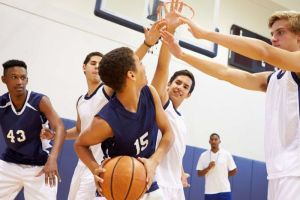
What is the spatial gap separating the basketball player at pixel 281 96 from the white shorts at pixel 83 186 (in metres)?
1.71

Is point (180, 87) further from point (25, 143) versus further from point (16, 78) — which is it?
point (16, 78)

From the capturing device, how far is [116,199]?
222cm

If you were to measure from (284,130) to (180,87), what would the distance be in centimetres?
156

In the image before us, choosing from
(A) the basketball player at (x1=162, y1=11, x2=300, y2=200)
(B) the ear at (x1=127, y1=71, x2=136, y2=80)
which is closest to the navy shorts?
(A) the basketball player at (x1=162, y1=11, x2=300, y2=200)

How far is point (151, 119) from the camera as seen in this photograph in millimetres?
2547

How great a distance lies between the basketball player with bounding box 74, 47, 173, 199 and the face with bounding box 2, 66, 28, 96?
179 centimetres

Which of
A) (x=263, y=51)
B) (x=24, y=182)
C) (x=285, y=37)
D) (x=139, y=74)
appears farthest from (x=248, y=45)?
(x=24, y=182)

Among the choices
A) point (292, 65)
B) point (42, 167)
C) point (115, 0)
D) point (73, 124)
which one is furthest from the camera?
point (73, 124)

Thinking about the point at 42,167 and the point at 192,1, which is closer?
the point at 42,167

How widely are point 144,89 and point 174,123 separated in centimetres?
63

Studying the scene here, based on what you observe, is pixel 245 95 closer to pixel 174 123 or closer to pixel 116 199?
pixel 174 123

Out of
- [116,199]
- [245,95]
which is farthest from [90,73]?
[245,95]

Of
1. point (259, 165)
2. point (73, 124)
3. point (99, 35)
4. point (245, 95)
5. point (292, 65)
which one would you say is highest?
point (99, 35)

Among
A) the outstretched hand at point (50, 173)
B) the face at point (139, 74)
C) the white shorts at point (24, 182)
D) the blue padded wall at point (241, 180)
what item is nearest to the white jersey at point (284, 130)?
the face at point (139, 74)
